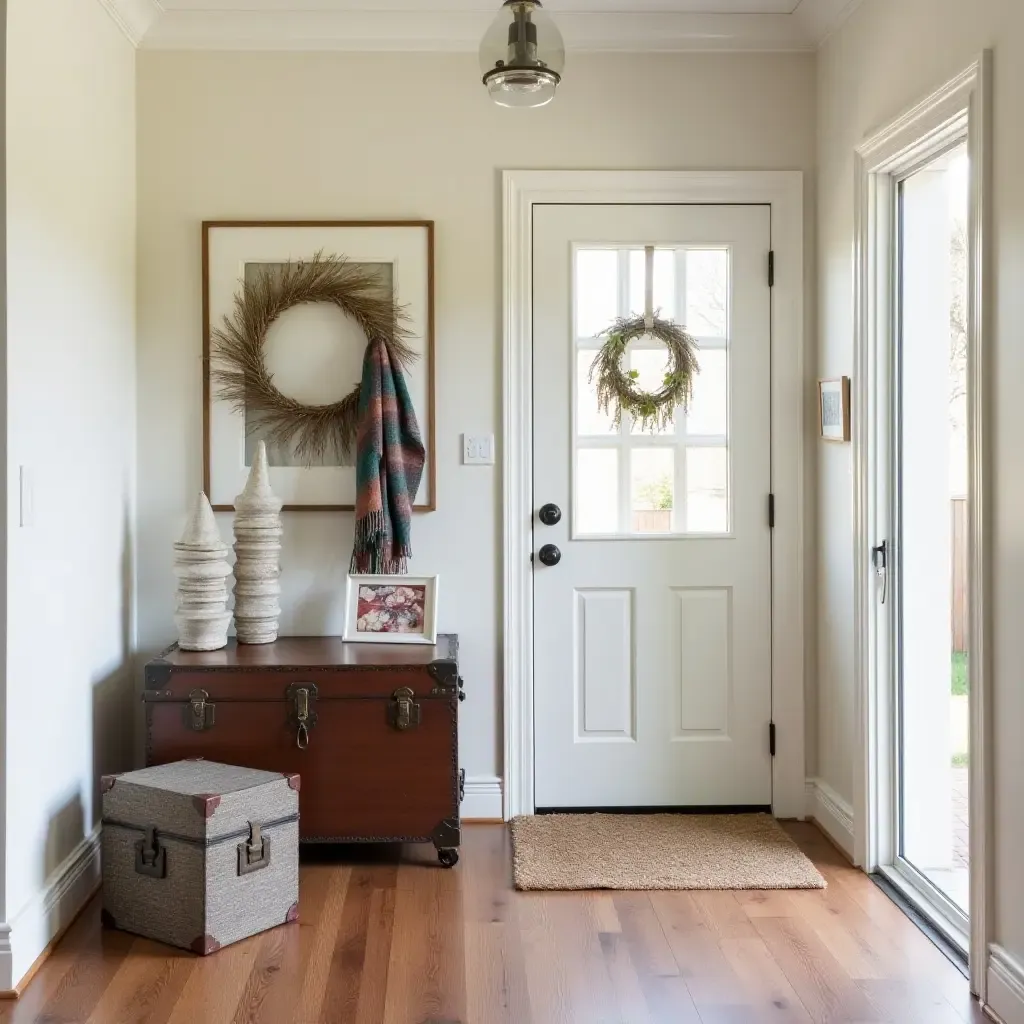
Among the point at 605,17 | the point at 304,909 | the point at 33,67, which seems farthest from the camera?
the point at 605,17

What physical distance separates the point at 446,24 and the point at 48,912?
276 centimetres

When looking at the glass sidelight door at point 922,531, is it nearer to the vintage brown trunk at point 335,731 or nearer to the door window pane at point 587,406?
the door window pane at point 587,406

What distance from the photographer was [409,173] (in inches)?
148

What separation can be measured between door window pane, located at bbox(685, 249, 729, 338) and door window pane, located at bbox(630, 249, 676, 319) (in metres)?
0.05

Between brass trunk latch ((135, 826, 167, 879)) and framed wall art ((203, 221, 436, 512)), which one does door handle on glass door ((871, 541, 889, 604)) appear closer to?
framed wall art ((203, 221, 436, 512))

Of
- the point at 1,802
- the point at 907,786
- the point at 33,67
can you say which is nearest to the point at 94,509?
the point at 1,802

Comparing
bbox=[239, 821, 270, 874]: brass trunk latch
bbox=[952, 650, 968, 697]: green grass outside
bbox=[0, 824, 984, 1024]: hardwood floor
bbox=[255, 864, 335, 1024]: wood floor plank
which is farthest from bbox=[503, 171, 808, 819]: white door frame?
bbox=[952, 650, 968, 697]: green grass outside

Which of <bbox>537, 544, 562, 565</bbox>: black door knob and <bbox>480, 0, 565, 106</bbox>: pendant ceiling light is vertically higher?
<bbox>480, 0, 565, 106</bbox>: pendant ceiling light

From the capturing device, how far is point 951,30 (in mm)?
2773

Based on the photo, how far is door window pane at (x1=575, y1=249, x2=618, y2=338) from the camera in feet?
12.6

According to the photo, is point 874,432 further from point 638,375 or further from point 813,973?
point 813,973

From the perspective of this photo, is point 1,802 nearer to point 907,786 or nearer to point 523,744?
point 523,744

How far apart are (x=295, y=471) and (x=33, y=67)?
143 cm

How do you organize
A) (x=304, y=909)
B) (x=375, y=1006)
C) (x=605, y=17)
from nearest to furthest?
1. (x=375, y=1006)
2. (x=304, y=909)
3. (x=605, y=17)
